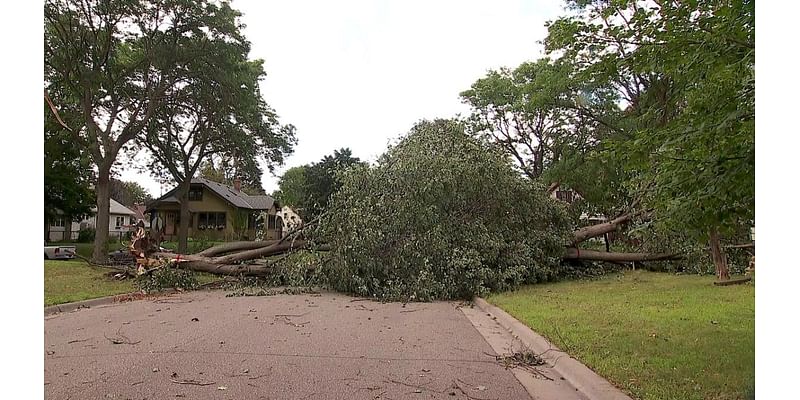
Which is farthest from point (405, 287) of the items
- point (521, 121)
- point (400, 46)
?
point (521, 121)

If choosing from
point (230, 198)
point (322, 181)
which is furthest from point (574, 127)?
point (230, 198)

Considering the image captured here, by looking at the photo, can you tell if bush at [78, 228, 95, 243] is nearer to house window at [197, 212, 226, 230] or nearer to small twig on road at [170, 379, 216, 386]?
house window at [197, 212, 226, 230]

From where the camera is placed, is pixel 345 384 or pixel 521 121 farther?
pixel 521 121

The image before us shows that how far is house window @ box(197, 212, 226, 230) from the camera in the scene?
32.9 meters

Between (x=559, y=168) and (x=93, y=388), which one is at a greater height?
(x=559, y=168)

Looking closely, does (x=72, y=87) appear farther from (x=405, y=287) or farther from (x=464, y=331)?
(x=464, y=331)

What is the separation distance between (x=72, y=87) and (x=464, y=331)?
13.0 meters

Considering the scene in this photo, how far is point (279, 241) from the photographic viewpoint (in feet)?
40.1

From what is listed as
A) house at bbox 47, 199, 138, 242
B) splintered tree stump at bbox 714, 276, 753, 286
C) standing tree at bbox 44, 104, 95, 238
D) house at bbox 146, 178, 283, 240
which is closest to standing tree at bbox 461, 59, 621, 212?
splintered tree stump at bbox 714, 276, 753, 286

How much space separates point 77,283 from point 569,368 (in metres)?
10.0

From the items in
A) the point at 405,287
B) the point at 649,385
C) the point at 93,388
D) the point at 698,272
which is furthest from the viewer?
the point at 698,272

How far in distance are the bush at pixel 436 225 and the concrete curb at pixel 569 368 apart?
334 cm

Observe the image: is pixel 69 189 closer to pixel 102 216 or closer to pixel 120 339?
pixel 102 216

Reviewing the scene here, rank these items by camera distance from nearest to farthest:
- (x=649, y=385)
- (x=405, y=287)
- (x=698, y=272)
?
1. (x=649, y=385)
2. (x=405, y=287)
3. (x=698, y=272)
